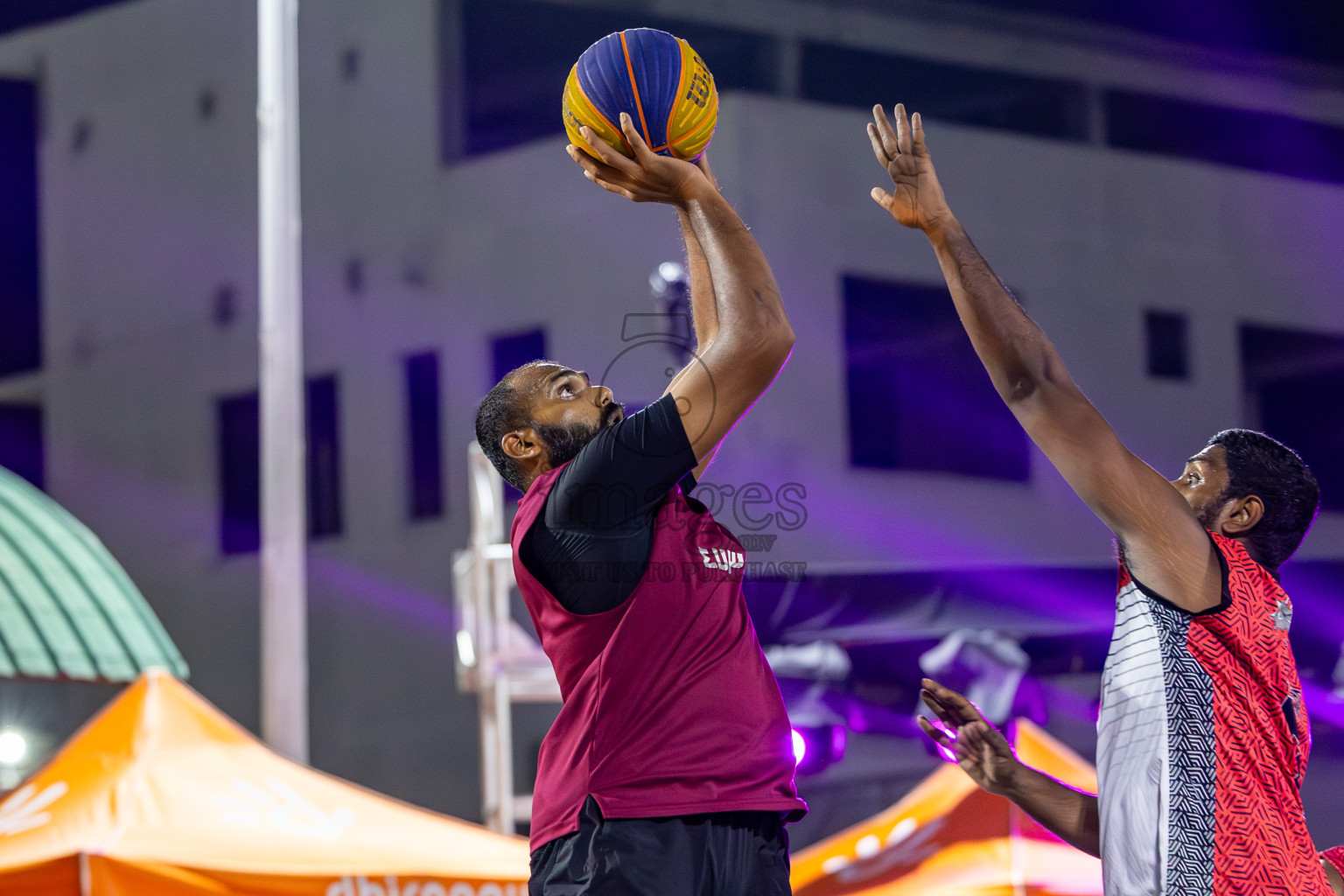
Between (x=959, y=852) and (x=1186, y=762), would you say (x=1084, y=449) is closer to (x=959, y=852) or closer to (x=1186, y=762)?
(x=1186, y=762)

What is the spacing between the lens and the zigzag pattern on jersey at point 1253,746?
261 cm

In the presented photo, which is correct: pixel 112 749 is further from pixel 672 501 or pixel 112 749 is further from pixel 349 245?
pixel 349 245

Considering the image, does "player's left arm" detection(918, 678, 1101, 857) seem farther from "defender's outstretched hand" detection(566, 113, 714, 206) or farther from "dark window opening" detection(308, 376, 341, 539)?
"dark window opening" detection(308, 376, 341, 539)

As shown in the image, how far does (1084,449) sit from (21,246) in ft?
50.4

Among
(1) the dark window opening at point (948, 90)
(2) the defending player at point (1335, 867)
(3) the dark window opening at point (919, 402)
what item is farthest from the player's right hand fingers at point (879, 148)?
(1) the dark window opening at point (948, 90)

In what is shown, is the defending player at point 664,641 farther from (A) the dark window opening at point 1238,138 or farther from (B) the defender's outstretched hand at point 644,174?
(A) the dark window opening at point 1238,138

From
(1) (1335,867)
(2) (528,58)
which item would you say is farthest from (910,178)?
(2) (528,58)

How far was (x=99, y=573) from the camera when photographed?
856 cm

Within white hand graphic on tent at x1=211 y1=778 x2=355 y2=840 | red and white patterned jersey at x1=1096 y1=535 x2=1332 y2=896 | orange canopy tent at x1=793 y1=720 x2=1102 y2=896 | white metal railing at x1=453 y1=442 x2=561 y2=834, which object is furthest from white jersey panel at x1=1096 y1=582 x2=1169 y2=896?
white metal railing at x1=453 y1=442 x2=561 y2=834

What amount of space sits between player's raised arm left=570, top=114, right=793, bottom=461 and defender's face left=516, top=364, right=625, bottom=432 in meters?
0.33

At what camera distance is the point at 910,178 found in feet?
9.55

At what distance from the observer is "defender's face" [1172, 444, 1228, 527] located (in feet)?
9.76

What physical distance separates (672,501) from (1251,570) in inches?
46.4

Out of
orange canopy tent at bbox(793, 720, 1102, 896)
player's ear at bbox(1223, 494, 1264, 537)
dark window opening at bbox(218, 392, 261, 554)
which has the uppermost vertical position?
dark window opening at bbox(218, 392, 261, 554)
